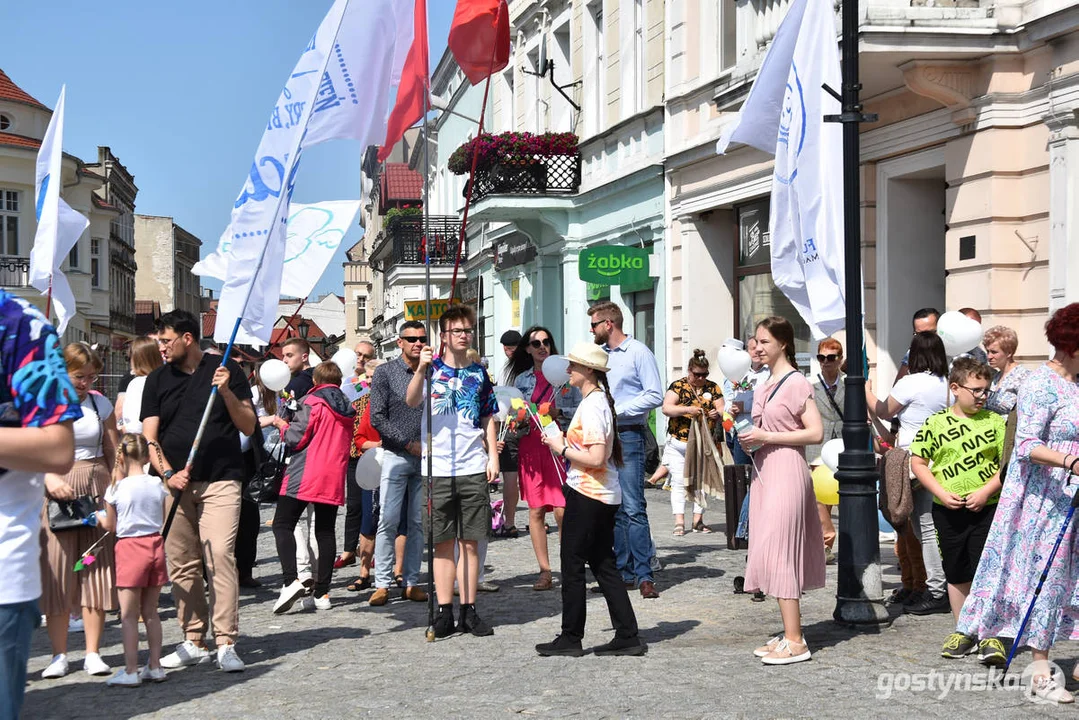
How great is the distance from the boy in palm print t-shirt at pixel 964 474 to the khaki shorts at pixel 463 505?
2.55 metres

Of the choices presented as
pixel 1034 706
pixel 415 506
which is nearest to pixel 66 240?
pixel 415 506

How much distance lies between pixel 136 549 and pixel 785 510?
131 inches

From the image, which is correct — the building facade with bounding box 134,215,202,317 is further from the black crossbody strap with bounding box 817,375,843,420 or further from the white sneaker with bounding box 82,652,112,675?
the white sneaker with bounding box 82,652,112,675

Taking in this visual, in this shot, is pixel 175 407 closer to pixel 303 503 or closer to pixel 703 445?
pixel 303 503

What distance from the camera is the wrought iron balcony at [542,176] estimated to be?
2502 cm

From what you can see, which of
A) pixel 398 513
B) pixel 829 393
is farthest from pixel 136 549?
pixel 829 393

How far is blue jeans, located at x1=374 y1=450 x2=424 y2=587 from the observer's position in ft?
31.3

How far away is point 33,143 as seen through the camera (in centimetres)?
4869

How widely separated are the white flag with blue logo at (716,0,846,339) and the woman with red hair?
2199 millimetres

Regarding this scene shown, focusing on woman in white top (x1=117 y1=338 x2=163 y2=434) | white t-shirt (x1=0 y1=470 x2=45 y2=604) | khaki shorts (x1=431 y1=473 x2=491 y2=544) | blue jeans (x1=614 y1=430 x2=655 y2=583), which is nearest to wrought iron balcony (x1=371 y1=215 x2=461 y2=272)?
blue jeans (x1=614 y1=430 x2=655 y2=583)

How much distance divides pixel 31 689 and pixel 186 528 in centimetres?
→ 113

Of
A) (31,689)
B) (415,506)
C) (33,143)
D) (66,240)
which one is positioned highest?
(33,143)

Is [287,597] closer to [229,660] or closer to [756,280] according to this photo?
[229,660]

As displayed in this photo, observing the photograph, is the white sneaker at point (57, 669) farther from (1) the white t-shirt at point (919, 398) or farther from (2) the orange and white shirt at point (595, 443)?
(1) the white t-shirt at point (919, 398)
